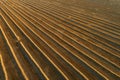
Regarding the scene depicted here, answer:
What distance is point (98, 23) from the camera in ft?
23.1

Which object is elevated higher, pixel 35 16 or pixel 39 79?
pixel 39 79

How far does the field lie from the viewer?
3836mm

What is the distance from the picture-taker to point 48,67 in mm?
3980

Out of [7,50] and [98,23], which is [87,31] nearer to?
[98,23]

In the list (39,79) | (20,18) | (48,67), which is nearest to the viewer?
(39,79)

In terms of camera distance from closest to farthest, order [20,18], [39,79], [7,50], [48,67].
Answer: [39,79], [48,67], [7,50], [20,18]

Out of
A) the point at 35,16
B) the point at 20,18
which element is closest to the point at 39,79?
the point at 20,18

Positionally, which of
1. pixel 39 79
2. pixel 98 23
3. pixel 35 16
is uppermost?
pixel 39 79

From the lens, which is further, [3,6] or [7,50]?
[3,6]

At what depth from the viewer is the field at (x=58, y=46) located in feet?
12.6

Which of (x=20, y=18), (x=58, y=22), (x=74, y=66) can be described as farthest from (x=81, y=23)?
(x=74, y=66)

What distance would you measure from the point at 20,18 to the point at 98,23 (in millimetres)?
3196

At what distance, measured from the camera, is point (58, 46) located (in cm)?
495

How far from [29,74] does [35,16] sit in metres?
4.06
